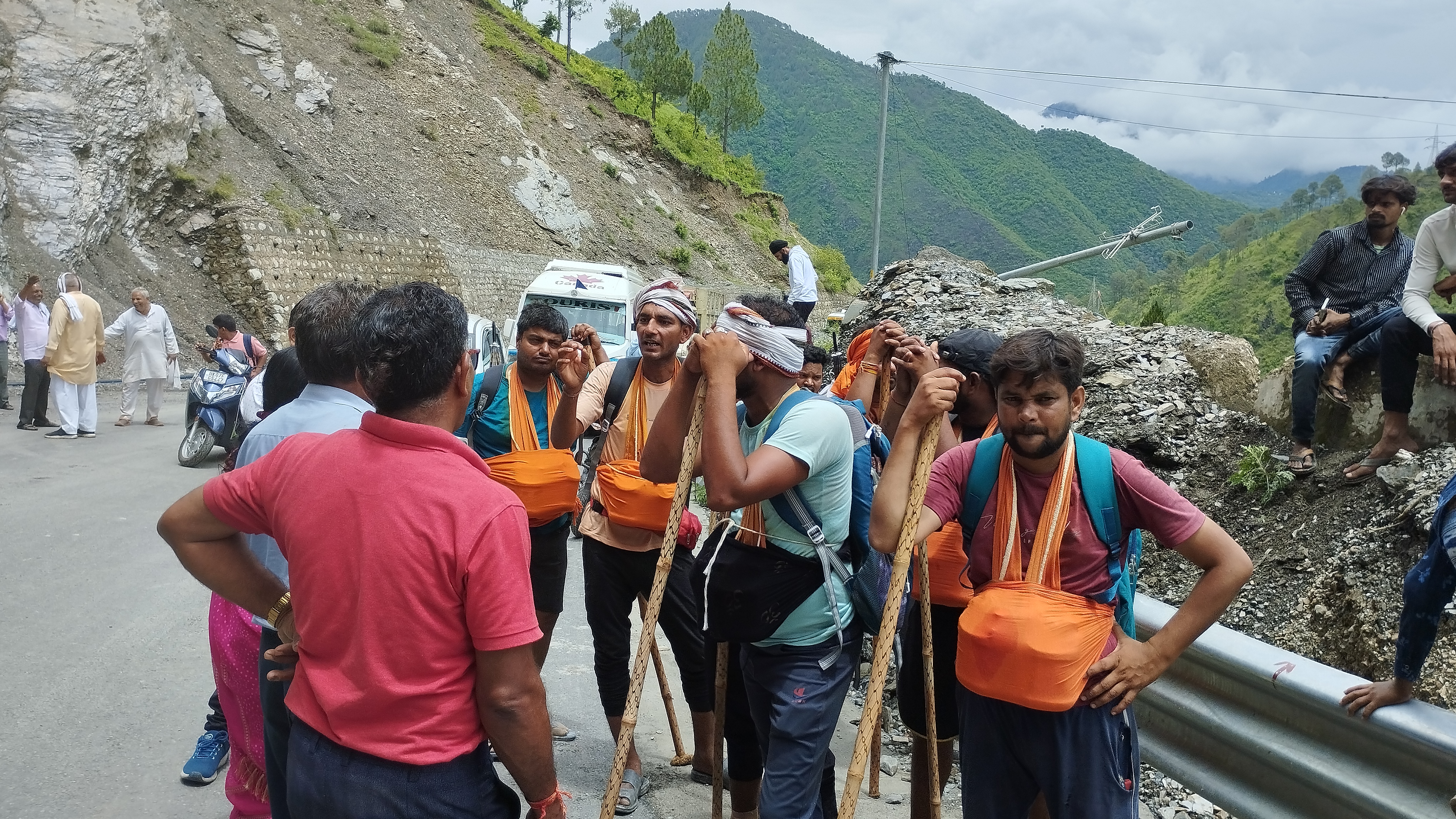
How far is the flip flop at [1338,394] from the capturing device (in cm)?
502

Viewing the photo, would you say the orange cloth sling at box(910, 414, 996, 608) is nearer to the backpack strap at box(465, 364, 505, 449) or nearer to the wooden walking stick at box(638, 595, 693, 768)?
Result: the wooden walking stick at box(638, 595, 693, 768)

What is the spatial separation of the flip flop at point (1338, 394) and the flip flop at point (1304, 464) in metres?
0.28

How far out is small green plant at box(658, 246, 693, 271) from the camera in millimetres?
40531

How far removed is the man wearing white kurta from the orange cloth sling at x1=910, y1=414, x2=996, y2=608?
12.8 m

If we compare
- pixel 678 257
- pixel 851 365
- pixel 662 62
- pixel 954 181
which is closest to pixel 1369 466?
pixel 851 365

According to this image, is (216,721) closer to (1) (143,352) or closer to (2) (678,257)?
(1) (143,352)

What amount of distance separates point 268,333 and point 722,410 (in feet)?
75.8

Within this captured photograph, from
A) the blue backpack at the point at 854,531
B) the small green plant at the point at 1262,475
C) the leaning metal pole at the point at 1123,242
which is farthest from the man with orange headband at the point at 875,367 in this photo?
the leaning metal pole at the point at 1123,242

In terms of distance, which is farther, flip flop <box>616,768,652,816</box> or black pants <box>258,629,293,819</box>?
flip flop <box>616,768,652,816</box>

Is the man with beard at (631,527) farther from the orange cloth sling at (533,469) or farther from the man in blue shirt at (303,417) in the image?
the man in blue shirt at (303,417)

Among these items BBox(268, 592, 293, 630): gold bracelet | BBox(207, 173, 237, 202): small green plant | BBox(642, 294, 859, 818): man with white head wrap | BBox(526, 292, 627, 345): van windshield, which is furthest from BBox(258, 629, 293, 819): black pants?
BBox(207, 173, 237, 202): small green plant

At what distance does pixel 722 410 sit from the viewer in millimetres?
2875

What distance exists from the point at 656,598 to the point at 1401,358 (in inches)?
145

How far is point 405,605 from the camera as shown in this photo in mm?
2053
